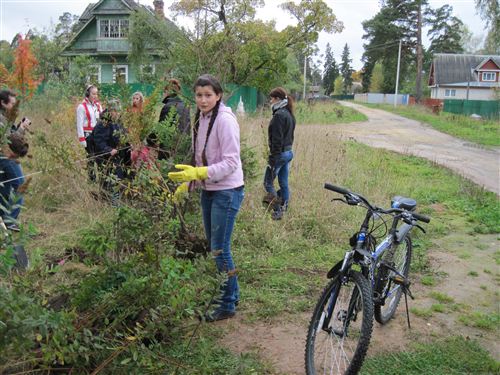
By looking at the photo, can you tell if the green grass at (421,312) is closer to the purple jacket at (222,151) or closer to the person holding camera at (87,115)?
the purple jacket at (222,151)

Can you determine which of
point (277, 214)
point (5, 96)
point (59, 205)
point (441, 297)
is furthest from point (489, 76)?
point (5, 96)

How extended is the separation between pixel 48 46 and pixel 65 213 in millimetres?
22445

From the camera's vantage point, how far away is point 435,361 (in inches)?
136

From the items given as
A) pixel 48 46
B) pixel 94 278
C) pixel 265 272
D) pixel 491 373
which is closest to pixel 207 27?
pixel 265 272

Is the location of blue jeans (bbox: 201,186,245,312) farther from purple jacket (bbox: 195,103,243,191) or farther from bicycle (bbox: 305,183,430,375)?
bicycle (bbox: 305,183,430,375)

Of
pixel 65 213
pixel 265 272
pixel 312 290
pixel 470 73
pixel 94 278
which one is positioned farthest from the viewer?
pixel 470 73

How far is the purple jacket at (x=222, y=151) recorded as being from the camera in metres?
3.48

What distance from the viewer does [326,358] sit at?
3.37 metres

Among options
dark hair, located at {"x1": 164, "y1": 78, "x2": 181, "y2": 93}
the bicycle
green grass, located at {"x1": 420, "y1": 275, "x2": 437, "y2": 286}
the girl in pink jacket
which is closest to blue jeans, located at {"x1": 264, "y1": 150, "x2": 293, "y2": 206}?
dark hair, located at {"x1": 164, "y1": 78, "x2": 181, "y2": 93}

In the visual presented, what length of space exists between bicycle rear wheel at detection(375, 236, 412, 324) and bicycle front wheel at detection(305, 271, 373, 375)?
0.51 meters

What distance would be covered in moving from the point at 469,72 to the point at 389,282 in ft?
212

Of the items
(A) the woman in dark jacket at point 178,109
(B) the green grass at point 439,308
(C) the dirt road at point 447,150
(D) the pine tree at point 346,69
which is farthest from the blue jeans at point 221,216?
(D) the pine tree at point 346,69

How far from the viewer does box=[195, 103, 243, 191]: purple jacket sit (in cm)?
348

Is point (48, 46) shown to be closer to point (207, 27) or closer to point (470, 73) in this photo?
point (207, 27)
